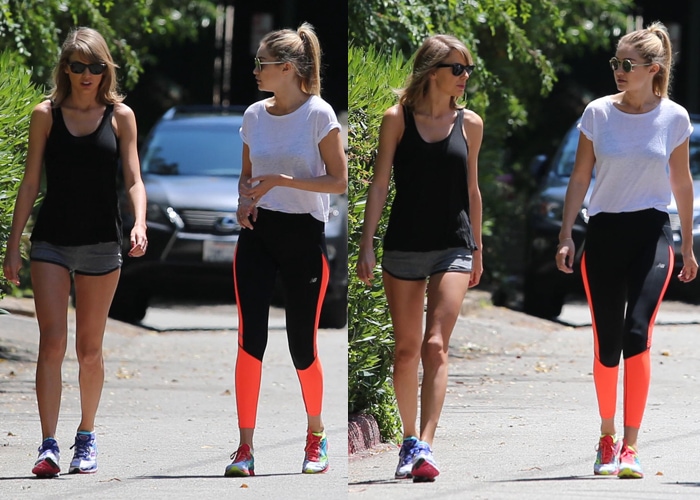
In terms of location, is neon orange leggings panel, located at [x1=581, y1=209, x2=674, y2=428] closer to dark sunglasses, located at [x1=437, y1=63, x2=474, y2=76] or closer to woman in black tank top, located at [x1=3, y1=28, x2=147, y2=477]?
dark sunglasses, located at [x1=437, y1=63, x2=474, y2=76]

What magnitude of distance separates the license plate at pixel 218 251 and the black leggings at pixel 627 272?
180 inches

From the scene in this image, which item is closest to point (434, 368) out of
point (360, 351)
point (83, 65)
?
point (360, 351)

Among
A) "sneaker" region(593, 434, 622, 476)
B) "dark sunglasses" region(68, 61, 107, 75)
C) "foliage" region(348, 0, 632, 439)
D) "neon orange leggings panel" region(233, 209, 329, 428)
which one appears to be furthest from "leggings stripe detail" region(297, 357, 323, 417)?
"dark sunglasses" region(68, 61, 107, 75)

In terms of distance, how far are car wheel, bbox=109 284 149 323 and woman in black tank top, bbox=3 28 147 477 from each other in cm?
561

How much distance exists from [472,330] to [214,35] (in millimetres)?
12089

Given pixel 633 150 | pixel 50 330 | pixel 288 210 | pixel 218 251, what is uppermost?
pixel 633 150

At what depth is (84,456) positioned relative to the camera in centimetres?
554

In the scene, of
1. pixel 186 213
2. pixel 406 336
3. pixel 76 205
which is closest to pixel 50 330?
pixel 76 205

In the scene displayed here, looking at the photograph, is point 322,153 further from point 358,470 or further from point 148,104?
point 148,104

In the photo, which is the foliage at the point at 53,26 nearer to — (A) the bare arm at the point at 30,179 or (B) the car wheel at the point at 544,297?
(A) the bare arm at the point at 30,179

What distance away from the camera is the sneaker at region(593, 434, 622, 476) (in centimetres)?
541

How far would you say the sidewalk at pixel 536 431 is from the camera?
5.11 metres

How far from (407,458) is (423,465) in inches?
4.0

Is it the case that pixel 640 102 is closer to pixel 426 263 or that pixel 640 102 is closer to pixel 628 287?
pixel 628 287
